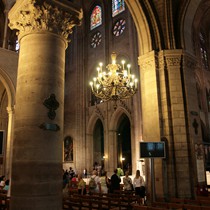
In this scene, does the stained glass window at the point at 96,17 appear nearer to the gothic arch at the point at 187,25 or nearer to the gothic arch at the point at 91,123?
the gothic arch at the point at 91,123

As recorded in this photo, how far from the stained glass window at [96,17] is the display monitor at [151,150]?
20.9 metres

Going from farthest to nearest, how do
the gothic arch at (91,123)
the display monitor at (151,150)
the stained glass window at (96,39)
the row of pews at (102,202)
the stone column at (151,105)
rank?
the stained glass window at (96,39), the gothic arch at (91,123), the stone column at (151,105), the row of pews at (102,202), the display monitor at (151,150)

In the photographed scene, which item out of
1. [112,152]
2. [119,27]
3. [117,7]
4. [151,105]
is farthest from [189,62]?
[117,7]

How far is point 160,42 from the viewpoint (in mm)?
9500

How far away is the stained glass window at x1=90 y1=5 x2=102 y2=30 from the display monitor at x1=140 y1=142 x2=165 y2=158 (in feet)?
68.6

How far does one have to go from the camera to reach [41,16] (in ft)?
16.3

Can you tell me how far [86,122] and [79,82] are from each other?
13.5ft

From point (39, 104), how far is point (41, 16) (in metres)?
1.77

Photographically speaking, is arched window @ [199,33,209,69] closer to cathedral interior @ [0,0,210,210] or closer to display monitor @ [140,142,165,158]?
cathedral interior @ [0,0,210,210]

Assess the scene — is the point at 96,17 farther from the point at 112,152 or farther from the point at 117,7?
the point at 112,152

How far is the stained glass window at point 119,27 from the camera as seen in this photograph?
906 inches

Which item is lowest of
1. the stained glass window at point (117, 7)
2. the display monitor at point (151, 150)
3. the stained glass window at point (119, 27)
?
the display monitor at point (151, 150)

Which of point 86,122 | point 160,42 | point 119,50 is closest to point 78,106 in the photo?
point 86,122

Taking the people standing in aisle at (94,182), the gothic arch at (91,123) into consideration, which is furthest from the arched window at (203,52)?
the people standing in aisle at (94,182)
